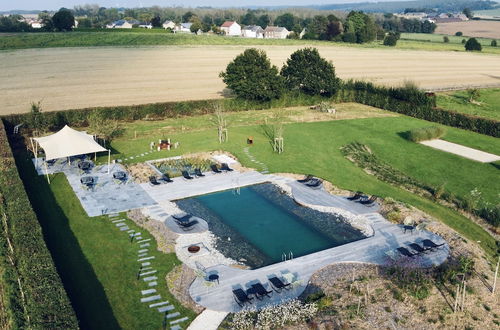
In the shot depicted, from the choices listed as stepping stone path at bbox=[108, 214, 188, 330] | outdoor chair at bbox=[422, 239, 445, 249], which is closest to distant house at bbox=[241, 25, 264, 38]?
stepping stone path at bbox=[108, 214, 188, 330]

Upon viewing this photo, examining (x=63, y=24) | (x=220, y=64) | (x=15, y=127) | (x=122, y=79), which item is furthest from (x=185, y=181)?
(x=63, y=24)

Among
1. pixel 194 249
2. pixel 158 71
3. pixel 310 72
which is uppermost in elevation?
pixel 310 72

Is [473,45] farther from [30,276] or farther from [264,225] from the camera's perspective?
[30,276]

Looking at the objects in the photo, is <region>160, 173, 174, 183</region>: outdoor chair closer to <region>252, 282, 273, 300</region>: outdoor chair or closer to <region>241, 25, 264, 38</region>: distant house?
<region>252, 282, 273, 300</region>: outdoor chair

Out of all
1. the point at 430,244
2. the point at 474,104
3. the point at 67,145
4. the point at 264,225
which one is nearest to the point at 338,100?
the point at 474,104

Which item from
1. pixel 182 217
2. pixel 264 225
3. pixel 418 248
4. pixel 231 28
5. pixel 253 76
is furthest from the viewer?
pixel 231 28

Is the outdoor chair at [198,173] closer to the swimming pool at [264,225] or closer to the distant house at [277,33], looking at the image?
the swimming pool at [264,225]

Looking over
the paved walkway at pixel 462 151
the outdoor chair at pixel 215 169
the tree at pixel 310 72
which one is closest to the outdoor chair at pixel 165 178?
the outdoor chair at pixel 215 169

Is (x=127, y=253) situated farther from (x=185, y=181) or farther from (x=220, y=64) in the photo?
(x=220, y=64)
